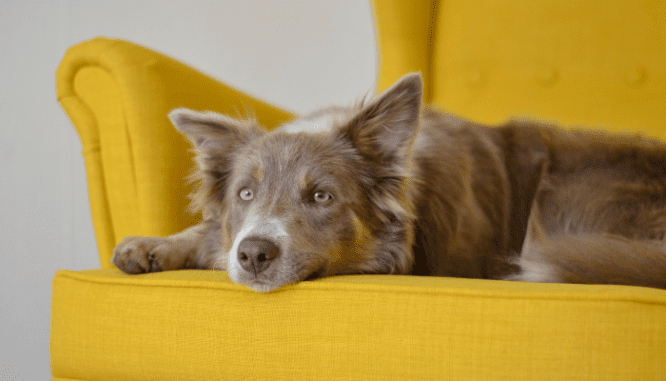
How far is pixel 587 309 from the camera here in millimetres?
1039

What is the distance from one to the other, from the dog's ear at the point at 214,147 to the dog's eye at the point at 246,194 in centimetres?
18

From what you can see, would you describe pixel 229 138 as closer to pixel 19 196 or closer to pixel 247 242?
pixel 247 242

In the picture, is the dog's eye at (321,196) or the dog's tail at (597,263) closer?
the dog's tail at (597,263)

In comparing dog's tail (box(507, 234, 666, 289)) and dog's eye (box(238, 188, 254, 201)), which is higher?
dog's eye (box(238, 188, 254, 201))

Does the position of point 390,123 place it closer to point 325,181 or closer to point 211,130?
point 325,181

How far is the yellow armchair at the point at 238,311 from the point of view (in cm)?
103

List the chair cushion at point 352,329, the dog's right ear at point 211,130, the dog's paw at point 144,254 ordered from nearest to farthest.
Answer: the chair cushion at point 352,329 < the dog's paw at point 144,254 < the dog's right ear at point 211,130

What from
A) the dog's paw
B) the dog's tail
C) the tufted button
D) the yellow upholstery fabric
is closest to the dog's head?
the dog's paw

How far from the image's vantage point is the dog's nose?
4.67ft

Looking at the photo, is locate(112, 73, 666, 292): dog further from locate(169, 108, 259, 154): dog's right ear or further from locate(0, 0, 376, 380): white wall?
locate(0, 0, 376, 380): white wall

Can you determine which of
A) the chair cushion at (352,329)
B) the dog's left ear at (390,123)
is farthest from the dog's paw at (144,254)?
the dog's left ear at (390,123)

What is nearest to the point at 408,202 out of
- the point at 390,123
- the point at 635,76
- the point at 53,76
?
the point at 390,123

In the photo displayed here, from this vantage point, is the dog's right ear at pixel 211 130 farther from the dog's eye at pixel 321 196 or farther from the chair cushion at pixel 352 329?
the chair cushion at pixel 352 329

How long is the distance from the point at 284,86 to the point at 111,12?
4.34 feet
